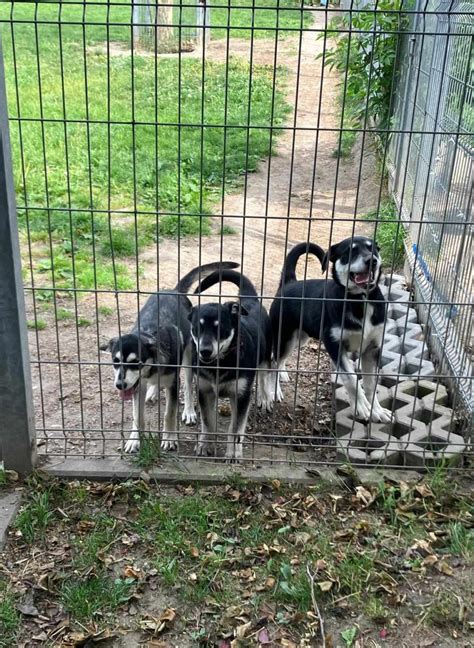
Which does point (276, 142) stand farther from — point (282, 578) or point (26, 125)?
point (282, 578)

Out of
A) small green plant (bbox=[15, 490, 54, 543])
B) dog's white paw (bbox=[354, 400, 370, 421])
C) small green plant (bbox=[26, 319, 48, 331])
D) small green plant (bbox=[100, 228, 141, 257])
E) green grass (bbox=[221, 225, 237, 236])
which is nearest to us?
small green plant (bbox=[15, 490, 54, 543])

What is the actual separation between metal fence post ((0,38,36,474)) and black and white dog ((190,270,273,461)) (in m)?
1.00

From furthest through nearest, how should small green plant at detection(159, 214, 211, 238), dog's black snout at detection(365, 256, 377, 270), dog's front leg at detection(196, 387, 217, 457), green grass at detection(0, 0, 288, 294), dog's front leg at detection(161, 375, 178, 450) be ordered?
1. small green plant at detection(159, 214, 211, 238)
2. green grass at detection(0, 0, 288, 294)
3. dog's front leg at detection(161, 375, 178, 450)
4. dog's front leg at detection(196, 387, 217, 457)
5. dog's black snout at detection(365, 256, 377, 270)

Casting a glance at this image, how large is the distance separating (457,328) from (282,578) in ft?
7.41

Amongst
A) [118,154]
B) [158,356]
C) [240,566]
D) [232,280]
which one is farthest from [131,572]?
[118,154]

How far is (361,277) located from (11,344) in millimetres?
2109

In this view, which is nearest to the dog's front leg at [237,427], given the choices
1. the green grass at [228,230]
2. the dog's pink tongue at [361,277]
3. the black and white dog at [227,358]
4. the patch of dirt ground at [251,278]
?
the black and white dog at [227,358]

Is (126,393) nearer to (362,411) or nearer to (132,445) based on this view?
(132,445)

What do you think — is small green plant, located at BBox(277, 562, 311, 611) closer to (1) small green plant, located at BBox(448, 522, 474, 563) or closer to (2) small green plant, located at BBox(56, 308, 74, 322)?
(1) small green plant, located at BBox(448, 522, 474, 563)

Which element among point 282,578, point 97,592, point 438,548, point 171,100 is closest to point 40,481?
point 97,592

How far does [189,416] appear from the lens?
502cm

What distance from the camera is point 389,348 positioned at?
18.2 ft

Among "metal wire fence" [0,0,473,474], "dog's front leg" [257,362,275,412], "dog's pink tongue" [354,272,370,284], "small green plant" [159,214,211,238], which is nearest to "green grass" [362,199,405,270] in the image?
"metal wire fence" [0,0,473,474]

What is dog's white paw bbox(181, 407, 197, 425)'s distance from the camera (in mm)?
5004
